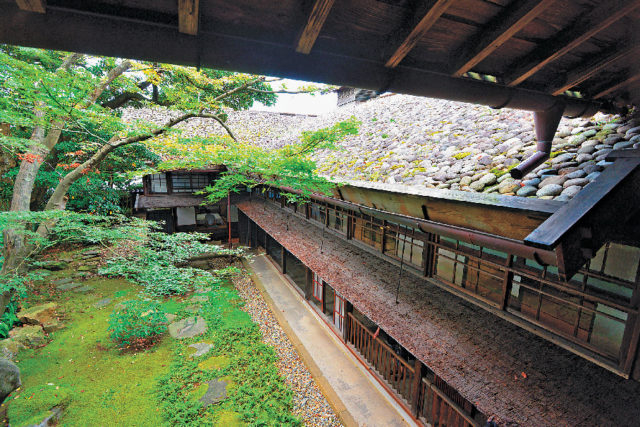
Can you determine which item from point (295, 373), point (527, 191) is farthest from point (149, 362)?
point (527, 191)

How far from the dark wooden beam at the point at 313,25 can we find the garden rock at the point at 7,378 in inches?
336

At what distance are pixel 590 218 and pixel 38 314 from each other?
48.1ft

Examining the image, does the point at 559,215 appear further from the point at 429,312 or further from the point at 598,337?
the point at 429,312

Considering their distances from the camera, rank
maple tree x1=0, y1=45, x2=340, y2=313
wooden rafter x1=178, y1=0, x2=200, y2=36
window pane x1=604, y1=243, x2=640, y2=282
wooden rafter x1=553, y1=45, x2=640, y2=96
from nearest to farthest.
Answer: wooden rafter x1=178, y1=0, x2=200, y2=36
wooden rafter x1=553, y1=45, x2=640, y2=96
window pane x1=604, y1=243, x2=640, y2=282
maple tree x1=0, y1=45, x2=340, y2=313

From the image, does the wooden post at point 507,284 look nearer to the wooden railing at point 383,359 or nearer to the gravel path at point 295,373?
the wooden railing at point 383,359

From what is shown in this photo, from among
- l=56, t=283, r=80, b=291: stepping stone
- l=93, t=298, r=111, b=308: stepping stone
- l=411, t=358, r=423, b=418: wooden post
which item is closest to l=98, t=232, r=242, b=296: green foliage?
l=93, t=298, r=111, b=308: stepping stone

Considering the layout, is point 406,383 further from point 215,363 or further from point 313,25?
point 313,25

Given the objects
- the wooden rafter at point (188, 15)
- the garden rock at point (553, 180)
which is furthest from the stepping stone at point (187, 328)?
the garden rock at point (553, 180)

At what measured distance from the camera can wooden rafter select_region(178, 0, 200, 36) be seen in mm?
1437

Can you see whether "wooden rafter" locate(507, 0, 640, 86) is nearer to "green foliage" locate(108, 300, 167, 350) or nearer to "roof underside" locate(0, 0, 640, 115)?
"roof underside" locate(0, 0, 640, 115)

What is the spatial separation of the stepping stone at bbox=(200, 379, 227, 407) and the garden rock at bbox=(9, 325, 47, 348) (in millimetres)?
6004

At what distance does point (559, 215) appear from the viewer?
2143 mm

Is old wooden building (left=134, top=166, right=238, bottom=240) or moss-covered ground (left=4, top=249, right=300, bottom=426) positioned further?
old wooden building (left=134, top=166, right=238, bottom=240)

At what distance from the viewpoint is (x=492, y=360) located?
12.9 ft
